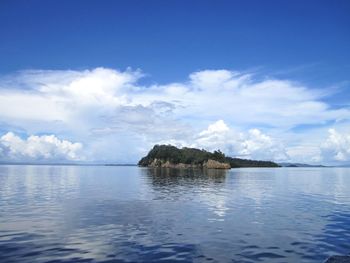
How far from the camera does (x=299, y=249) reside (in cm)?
3141

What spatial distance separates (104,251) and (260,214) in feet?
89.8

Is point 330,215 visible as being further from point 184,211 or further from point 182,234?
point 182,234

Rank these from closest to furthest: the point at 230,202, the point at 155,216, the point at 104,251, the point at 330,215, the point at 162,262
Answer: the point at 162,262
the point at 104,251
the point at 155,216
the point at 330,215
the point at 230,202

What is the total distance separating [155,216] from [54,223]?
41.5 ft

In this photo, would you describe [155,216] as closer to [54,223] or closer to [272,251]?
A: [54,223]

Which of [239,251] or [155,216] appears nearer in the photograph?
[239,251]

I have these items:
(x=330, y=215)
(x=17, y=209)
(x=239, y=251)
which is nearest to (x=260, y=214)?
(x=330, y=215)

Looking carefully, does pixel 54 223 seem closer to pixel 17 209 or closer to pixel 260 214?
pixel 17 209

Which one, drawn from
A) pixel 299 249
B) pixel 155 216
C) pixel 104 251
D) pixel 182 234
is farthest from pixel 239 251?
pixel 155 216

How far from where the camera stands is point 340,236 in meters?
37.3

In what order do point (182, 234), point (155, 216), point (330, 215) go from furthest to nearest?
point (330, 215) → point (155, 216) → point (182, 234)

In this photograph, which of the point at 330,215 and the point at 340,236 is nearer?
the point at 340,236

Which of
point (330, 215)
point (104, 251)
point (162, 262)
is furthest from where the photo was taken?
point (330, 215)

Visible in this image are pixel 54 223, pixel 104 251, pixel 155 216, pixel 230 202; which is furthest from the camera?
pixel 230 202
